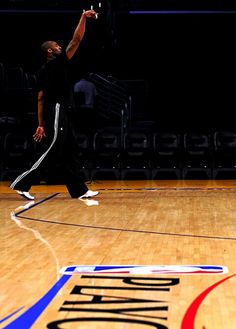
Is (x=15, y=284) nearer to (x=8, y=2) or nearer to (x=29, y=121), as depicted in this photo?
(x=29, y=121)

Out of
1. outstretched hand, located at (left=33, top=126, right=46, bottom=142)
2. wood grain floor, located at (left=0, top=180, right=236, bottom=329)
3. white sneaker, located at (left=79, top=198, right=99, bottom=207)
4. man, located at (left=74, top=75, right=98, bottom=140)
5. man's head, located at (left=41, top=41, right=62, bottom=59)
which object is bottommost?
white sneaker, located at (left=79, top=198, right=99, bottom=207)

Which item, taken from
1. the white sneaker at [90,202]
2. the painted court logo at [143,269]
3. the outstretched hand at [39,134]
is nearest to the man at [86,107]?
the white sneaker at [90,202]

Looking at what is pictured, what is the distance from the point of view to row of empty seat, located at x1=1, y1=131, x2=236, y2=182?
1241cm

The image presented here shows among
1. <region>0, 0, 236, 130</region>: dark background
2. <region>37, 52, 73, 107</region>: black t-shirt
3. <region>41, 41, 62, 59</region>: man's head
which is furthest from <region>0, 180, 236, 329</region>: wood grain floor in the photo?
<region>0, 0, 236, 130</region>: dark background

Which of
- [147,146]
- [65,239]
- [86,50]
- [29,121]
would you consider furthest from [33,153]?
[65,239]

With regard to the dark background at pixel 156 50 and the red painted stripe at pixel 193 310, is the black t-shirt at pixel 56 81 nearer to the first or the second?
the red painted stripe at pixel 193 310

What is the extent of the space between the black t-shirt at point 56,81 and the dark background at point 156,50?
7350 millimetres

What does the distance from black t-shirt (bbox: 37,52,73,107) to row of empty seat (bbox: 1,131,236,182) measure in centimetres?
439

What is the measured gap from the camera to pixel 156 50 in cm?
1611

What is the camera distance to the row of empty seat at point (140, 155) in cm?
1241

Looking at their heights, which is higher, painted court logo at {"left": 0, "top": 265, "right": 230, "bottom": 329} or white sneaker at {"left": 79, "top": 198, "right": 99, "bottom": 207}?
painted court logo at {"left": 0, "top": 265, "right": 230, "bottom": 329}

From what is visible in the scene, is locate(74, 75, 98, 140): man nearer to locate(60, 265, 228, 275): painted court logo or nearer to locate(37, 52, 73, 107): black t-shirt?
locate(37, 52, 73, 107): black t-shirt

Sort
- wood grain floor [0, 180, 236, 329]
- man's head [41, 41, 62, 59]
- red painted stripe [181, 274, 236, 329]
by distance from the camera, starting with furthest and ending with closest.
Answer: man's head [41, 41, 62, 59] → wood grain floor [0, 180, 236, 329] → red painted stripe [181, 274, 236, 329]

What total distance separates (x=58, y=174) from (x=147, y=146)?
6.06 ft
